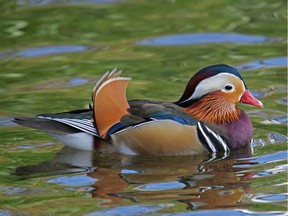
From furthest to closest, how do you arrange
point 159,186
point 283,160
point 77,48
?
point 77,48
point 283,160
point 159,186

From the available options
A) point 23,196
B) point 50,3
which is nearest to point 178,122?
point 23,196

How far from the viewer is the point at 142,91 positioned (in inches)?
358

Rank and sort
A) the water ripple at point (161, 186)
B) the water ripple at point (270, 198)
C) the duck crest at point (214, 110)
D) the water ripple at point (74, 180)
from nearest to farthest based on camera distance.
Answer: the water ripple at point (270, 198) → the water ripple at point (161, 186) → the water ripple at point (74, 180) → the duck crest at point (214, 110)

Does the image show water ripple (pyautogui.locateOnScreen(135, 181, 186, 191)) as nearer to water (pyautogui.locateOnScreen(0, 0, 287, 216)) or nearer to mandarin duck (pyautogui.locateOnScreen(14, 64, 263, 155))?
water (pyautogui.locateOnScreen(0, 0, 287, 216))

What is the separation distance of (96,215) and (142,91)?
9.77 feet

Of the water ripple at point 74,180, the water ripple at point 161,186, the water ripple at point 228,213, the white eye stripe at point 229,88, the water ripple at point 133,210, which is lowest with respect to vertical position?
the water ripple at point 228,213

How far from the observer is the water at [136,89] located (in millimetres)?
6570

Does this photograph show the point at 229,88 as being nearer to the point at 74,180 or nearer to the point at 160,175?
the point at 160,175

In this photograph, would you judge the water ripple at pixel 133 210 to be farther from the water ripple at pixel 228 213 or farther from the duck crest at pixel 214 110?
the duck crest at pixel 214 110

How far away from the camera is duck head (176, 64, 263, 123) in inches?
304

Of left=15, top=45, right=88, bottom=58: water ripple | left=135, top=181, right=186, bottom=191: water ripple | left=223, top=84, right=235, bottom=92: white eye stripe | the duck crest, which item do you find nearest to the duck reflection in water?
left=135, top=181, right=186, bottom=191: water ripple

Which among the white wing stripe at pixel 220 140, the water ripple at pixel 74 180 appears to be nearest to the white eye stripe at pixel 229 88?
the white wing stripe at pixel 220 140

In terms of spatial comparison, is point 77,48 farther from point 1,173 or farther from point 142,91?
point 1,173

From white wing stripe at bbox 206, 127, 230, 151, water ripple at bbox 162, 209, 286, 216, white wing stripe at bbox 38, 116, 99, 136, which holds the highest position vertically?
white wing stripe at bbox 38, 116, 99, 136
